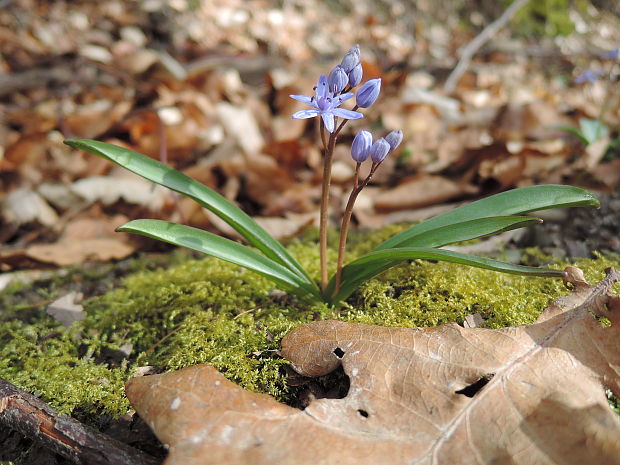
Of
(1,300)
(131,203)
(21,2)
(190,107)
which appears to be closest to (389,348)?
(1,300)

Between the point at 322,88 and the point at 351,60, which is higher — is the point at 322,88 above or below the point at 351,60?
below

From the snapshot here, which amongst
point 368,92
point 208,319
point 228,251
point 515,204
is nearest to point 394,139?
point 368,92

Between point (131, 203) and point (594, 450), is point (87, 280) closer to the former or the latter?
point (131, 203)

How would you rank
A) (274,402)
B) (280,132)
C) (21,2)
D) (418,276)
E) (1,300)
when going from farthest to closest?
(21,2) < (280,132) < (1,300) < (418,276) < (274,402)

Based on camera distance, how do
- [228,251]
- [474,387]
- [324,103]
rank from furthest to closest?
[228,251] → [324,103] → [474,387]

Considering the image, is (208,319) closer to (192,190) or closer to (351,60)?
(192,190)

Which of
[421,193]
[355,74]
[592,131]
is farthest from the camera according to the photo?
[592,131]

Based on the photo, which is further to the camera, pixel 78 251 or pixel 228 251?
pixel 78 251
